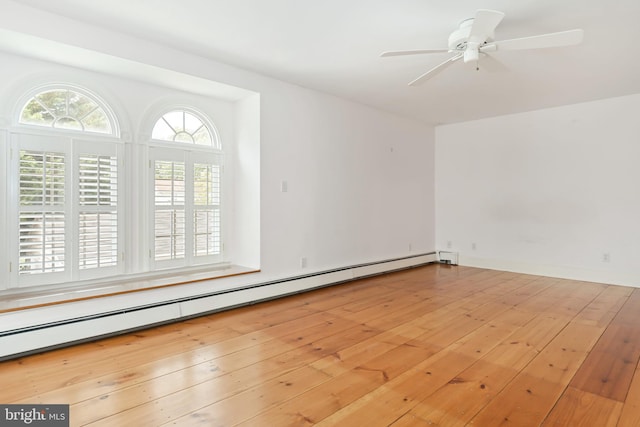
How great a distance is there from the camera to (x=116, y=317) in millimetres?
2979

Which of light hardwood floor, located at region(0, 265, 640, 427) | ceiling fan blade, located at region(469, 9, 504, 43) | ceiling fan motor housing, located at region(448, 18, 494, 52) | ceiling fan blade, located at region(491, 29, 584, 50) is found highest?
ceiling fan motor housing, located at region(448, 18, 494, 52)

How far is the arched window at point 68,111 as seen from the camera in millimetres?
3098

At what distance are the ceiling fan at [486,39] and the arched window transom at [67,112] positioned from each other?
8.99 ft

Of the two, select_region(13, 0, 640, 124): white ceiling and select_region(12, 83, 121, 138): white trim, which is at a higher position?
select_region(13, 0, 640, 124): white ceiling

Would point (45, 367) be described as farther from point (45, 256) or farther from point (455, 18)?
point (455, 18)

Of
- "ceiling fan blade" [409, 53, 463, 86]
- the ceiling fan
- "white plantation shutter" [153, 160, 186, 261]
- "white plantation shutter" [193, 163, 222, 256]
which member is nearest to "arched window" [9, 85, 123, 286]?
"white plantation shutter" [153, 160, 186, 261]

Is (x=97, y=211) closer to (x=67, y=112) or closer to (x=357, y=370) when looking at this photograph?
(x=67, y=112)

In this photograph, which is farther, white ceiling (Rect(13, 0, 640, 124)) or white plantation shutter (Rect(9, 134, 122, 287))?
white plantation shutter (Rect(9, 134, 122, 287))

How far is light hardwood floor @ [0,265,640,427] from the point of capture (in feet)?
6.23

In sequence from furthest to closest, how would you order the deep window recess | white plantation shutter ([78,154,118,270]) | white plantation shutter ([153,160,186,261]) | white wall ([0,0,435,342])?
white plantation shutter ([153,160,186,261]), white plantation shutter ([78,154,118,270]), the deep window recess, white wall ([0,0,435,342])

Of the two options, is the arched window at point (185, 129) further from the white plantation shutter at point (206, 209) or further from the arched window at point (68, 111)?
the arched window at point (68, 111)

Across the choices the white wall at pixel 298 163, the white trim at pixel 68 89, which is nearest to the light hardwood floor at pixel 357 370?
the white wall at pixel 298 163

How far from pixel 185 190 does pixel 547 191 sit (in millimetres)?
5365

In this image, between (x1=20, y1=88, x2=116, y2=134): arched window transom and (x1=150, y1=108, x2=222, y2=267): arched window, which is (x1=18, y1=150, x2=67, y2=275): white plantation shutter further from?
(x1=150, y1=108, x2=222, y2=267): arched window
